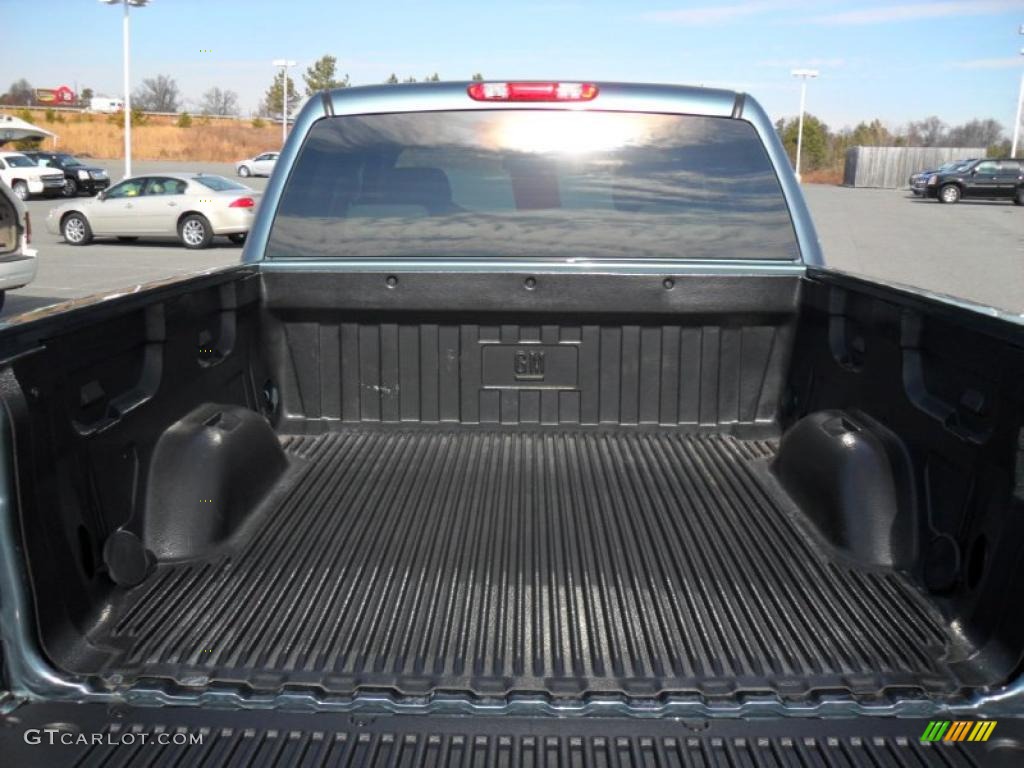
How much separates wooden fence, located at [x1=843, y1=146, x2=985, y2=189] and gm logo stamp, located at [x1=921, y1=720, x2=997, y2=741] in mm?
65317

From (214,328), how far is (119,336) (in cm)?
68

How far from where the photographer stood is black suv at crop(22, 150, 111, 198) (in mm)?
36281

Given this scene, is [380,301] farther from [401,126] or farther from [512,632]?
[512,632]

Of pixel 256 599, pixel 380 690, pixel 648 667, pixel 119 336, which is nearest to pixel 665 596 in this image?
pixel 648 667

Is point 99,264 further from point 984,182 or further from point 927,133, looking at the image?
point 927,133

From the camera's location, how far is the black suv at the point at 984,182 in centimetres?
4025

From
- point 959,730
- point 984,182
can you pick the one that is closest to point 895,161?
point 984,182

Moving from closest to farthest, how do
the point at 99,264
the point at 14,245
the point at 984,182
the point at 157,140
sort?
the point at 14,245
the point at 99,264
the point at 984,182
the point at 157,140

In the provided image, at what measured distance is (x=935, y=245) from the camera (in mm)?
23641

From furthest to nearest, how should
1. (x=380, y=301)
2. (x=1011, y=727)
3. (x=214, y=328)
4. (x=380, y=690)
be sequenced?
1. (x=380, y=301)
2. (x=214, y=328)
3. (x=380, y=690)
4. (x=1011, y=727)

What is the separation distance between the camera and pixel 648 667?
215 centimetres

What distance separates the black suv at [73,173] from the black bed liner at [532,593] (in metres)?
37.5

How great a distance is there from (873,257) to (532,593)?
19.5 metres

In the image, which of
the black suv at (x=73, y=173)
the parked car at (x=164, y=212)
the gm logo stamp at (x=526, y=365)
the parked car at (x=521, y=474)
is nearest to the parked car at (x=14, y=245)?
the parked car at (x=164, y=212)
